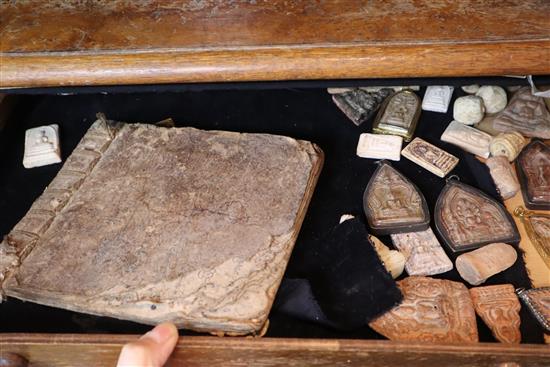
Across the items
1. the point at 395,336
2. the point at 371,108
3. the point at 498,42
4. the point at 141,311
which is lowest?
the point at 395,336

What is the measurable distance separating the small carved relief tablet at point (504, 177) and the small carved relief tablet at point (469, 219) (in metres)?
0.10

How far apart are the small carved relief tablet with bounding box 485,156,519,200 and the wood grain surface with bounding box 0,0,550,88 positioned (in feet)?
1.42

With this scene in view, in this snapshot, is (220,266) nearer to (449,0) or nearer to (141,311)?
(141,311)

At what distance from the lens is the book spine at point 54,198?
1557 millimetres

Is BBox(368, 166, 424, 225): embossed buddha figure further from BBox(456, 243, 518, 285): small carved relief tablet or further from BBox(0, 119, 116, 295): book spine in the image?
BBox(0, 119, 116, 295): book spine

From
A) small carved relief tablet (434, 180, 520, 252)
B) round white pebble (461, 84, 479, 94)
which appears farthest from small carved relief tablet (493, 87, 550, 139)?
small carved relief tablet (434, 180, 520, 252)

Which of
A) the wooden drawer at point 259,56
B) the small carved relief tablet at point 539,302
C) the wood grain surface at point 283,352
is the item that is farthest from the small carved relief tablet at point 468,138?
the wood grain surface at point 283,352

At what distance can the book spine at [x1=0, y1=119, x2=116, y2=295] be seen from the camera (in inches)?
61.3

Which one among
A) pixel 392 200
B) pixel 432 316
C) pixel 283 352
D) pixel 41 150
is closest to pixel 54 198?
pixel 41 150

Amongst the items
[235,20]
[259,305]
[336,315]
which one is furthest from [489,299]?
[235,20]

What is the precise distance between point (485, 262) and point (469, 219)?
155 millimetres

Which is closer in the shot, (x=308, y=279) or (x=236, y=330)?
(x=236, y=330)

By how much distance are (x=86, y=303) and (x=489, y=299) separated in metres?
1.11

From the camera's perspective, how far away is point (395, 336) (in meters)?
1.42
